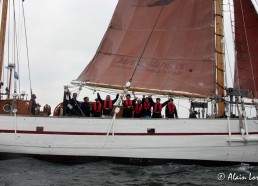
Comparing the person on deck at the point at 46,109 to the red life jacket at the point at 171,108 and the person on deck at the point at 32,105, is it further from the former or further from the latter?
the red life jacket at the point at 171,108

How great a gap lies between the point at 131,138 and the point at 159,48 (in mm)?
4424

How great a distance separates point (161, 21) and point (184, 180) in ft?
25.8

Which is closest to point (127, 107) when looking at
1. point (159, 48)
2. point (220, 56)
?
point (159, 48)

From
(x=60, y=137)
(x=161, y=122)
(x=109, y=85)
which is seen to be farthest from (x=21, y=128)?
(x=161, y=122)

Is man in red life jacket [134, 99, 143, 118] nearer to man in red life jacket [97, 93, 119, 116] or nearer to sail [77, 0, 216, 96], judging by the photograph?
man in red life jacket [97, 93, 119, 116]

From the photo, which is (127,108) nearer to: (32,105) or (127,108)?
(127,108)

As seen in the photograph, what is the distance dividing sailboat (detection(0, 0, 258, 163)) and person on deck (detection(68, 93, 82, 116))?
72 centimetres

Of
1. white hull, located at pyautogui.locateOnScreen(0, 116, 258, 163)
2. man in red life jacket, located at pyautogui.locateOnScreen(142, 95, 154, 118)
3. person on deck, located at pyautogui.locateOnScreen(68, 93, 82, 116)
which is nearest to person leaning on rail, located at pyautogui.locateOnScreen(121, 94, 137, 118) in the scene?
man in red life jacket, located at pyautogui.locateOnScreen(142, 95, 154, 118)

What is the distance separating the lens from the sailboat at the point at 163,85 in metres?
17.3

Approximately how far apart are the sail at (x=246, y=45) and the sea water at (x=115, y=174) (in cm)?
363

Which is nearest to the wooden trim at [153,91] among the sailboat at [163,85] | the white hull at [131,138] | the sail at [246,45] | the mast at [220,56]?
the sailboat at [163,85]

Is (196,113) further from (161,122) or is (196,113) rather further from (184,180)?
(184,180)

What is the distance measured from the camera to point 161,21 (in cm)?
1977

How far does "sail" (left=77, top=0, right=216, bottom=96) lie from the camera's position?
18797 mm
